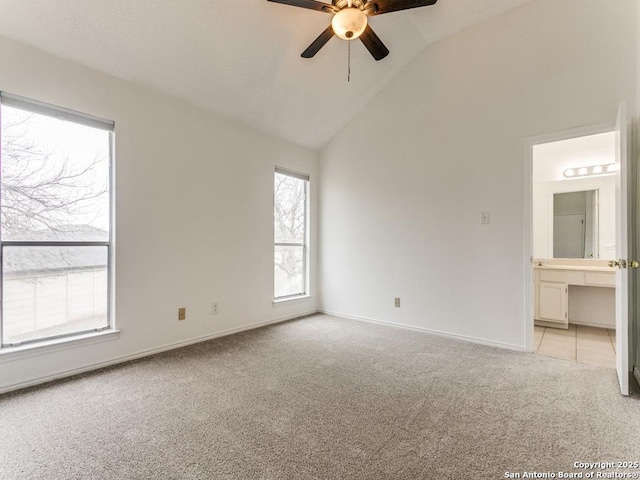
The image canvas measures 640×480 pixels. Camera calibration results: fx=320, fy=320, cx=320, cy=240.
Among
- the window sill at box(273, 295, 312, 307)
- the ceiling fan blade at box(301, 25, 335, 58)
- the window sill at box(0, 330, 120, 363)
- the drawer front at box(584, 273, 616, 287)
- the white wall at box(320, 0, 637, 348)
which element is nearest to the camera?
the window sill at box(0, 330, 120, 363)

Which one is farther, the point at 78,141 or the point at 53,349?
the point at 78,141

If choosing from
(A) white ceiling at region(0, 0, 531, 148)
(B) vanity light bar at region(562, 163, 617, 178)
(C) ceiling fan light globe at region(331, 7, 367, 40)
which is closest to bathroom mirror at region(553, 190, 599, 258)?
(B) vanity light bar at region(562, 163, 617, 178)

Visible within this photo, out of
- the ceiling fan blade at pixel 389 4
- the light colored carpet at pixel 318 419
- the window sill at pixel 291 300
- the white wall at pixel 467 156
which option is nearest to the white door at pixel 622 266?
the light colored carpet at pixel 318 419

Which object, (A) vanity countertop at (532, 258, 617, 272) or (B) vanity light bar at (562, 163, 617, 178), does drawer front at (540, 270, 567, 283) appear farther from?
(B) vanity light bar at (562, 163, 617, 178)

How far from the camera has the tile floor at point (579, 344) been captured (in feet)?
9.70

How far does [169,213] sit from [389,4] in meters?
2.53

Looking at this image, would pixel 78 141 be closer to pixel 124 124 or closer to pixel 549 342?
pixel 124 124

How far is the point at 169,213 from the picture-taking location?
3.11 m

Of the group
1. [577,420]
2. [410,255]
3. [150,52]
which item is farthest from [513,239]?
[150,52]

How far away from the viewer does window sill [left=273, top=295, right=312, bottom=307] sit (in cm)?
420

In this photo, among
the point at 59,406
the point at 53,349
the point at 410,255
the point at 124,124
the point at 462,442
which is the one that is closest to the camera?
the point at 462,442

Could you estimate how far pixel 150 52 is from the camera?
265 centimetres

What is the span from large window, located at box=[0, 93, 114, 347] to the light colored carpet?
52 cm

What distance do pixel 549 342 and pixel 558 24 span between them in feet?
10.3
